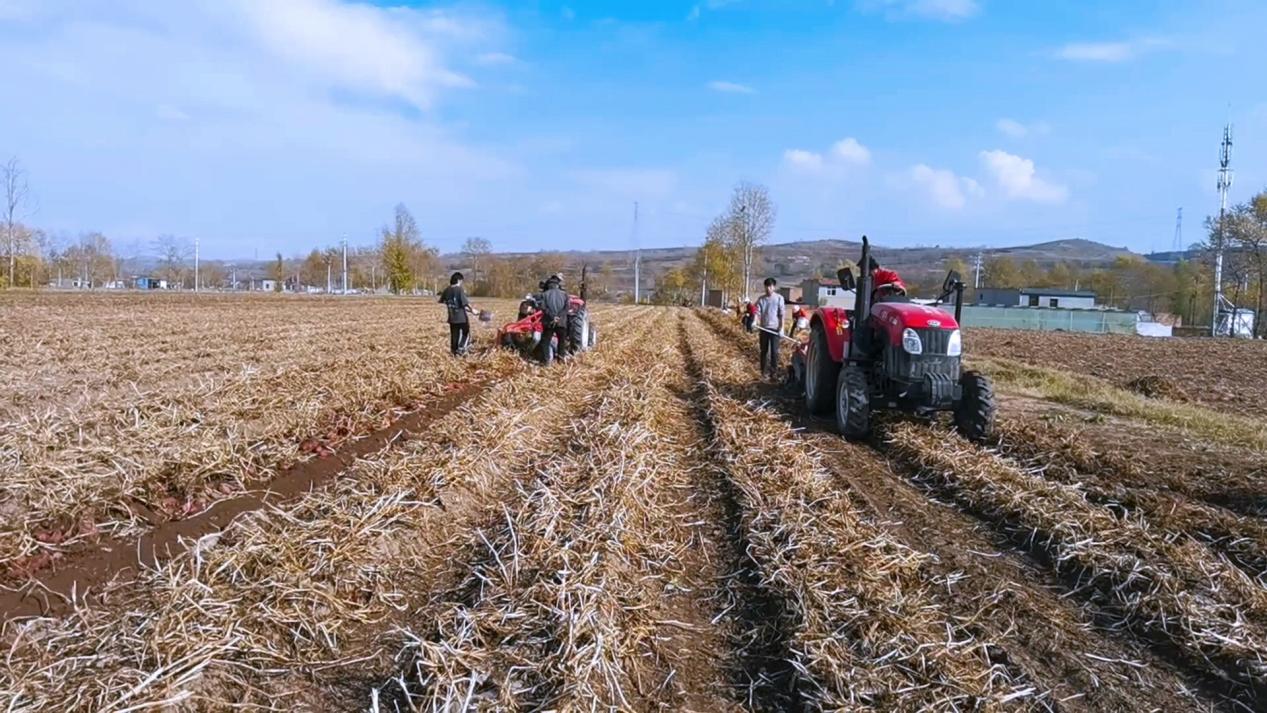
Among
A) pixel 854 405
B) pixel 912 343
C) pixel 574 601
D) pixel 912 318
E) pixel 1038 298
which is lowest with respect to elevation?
pixel 574 601

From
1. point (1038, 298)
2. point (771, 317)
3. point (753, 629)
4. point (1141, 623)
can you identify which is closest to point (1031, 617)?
point (1141, 623)

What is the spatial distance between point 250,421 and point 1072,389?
12.2m

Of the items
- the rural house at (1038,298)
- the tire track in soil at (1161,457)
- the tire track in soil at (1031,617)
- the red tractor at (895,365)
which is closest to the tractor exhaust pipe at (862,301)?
the red tractor at (895,365)

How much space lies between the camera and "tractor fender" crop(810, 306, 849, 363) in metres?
8.30

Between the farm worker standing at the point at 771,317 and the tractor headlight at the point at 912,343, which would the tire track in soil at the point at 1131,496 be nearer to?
the tractor headlight at the point at 912,343

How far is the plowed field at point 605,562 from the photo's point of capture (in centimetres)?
305

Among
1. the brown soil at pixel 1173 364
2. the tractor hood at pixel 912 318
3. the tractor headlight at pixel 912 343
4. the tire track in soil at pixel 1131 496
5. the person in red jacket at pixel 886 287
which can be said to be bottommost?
the brown soil at pixel 1173 364

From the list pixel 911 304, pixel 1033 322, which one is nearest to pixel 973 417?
pixel 911 304

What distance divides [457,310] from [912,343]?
7.53 metres

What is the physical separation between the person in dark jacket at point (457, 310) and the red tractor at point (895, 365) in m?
5.83

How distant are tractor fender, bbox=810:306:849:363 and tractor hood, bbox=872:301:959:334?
617mm

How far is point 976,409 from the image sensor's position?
24.1 feet

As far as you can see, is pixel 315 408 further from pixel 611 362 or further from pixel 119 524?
pixel 611 362

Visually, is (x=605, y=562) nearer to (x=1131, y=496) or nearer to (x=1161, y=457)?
(x=1131, y=496)
